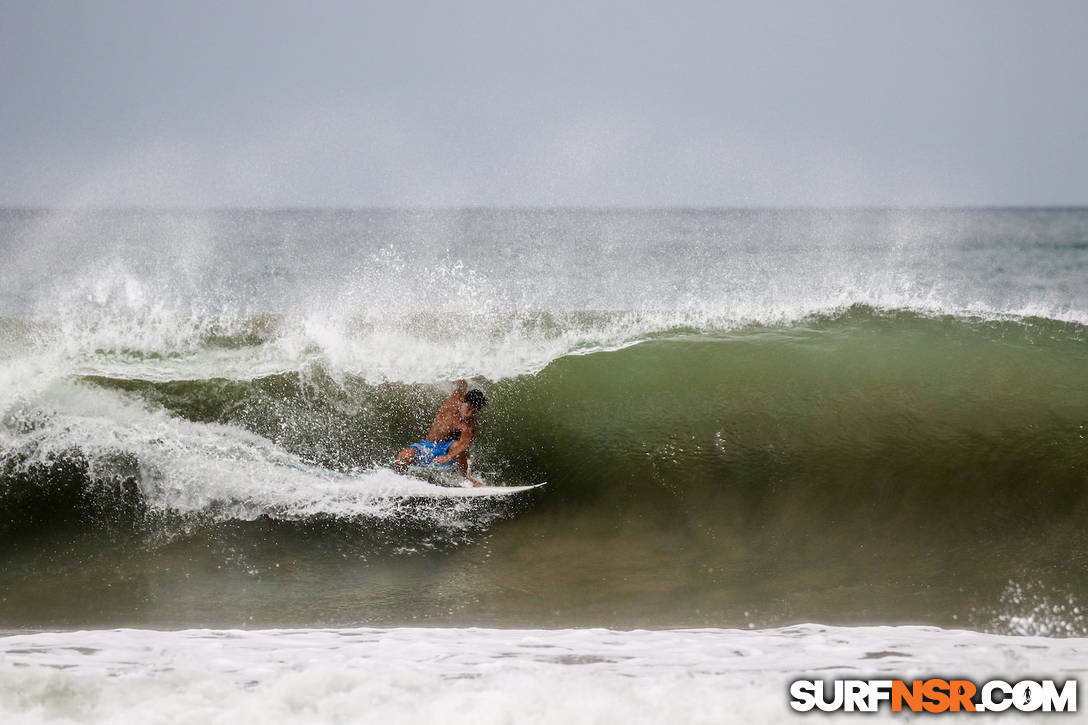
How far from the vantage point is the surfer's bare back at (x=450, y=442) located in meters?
5.27

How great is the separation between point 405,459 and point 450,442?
1.03 ft

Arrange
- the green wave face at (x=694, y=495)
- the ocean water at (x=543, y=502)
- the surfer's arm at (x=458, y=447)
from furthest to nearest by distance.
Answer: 1. the surfer's arm at (x=458, y=447)
2. the green wave face at (x=694, y=495)
3. the ocean water at (x=543, y=502)

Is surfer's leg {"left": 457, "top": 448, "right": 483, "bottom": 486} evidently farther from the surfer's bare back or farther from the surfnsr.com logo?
the surfnsr.com logo

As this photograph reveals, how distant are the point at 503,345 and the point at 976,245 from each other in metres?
31.5

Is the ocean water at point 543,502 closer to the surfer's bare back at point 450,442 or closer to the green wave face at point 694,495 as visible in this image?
the green wave face at point 694,495

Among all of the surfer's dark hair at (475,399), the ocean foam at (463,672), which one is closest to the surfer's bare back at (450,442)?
the surfer's dark hair at (475,399)

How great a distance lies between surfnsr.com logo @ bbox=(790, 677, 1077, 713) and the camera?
8.28 feet

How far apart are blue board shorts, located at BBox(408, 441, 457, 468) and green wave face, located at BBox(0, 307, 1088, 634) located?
1.24ft

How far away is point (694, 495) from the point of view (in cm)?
541

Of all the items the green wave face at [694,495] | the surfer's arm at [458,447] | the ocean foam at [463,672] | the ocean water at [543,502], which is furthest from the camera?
the surfer's arm at [458,447]

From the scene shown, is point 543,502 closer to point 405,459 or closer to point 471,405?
point 471,405

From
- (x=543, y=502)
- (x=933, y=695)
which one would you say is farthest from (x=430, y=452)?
(x=933, y=695)

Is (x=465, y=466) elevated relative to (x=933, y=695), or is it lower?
elevated

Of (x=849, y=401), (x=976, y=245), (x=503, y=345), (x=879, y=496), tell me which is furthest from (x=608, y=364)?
(x=976, y=245)
